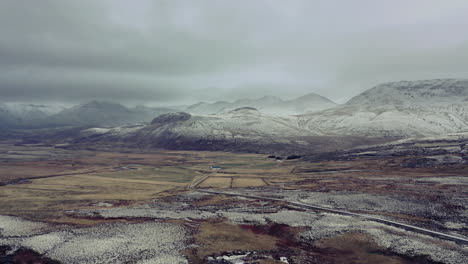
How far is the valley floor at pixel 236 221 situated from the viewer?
43.5 meters

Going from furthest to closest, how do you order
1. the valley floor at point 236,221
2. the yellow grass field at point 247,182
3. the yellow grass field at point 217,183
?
1. the yellow grass field at point 247,182
2. the yellow grass field at point 217,183
3. the valley floor at point 236,221

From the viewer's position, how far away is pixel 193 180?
11862 centimetres

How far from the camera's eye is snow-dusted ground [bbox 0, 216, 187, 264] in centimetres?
4219

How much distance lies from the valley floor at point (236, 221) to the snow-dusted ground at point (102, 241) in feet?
0.54

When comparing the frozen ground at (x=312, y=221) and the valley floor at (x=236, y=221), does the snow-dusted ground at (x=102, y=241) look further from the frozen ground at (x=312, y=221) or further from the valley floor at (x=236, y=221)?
the frozen ground at (x=312, y=221)

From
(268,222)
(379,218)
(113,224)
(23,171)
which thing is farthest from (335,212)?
(23,171)

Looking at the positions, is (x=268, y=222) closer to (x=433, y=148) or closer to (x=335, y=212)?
(x=335, y=212)

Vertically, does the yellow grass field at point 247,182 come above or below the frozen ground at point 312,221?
below

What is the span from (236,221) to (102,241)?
2452cm

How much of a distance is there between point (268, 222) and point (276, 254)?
577 inches

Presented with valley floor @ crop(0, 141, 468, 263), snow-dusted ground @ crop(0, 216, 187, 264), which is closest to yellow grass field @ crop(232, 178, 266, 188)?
valley floor @ crop(0, 141, 468, 263)

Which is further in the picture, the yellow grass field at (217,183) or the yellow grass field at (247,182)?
the yellow grass field at (247,182)

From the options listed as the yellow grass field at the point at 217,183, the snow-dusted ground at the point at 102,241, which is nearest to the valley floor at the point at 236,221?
the snow-dusted ground at the point at 102,241

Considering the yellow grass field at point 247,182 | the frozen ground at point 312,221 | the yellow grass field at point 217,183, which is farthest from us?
the yellow grass field at point 247,182
